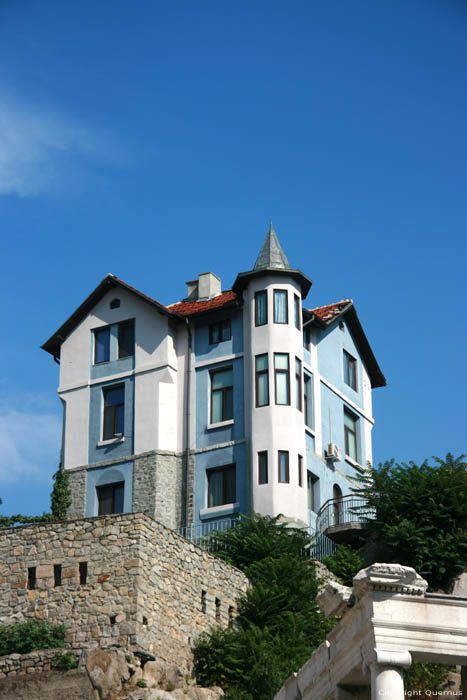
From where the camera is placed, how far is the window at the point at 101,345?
46938 millimetres

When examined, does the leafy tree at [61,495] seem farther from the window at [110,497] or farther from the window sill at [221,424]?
the window sill at [221,424]

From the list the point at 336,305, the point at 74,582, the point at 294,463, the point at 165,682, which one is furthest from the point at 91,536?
the point at 336,305

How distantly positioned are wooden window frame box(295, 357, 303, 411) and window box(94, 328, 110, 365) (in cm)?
770

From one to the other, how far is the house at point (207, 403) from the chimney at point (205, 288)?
0.34 feet

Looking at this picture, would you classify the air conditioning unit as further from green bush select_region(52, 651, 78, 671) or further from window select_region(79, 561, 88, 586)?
green bush select_region(52, 651, 78, 671)

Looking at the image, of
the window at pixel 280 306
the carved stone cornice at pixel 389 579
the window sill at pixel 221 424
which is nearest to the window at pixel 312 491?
the window sill at pixel 221 424

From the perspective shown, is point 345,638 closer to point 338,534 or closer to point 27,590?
point 27,590

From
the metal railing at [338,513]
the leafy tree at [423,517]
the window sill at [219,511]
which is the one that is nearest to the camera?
the leafy tree at [423,517]

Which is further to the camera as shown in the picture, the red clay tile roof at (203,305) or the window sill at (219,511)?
the red clay tile roof at (203,305)

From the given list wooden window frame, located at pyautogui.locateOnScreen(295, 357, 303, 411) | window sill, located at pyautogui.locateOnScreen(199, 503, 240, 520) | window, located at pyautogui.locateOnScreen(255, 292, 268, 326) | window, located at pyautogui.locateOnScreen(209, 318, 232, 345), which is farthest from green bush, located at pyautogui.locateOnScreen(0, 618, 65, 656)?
window, located at pyautogui.locateOnScreen(209, 318, 232, 345)

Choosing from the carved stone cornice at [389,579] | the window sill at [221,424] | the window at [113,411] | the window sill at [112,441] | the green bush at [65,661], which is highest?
the window at [113,411]

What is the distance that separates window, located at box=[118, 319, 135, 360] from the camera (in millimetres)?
46469

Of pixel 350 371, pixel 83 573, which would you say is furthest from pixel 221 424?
pixel 83 573

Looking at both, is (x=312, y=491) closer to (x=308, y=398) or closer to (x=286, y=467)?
(x=286, y=467)
